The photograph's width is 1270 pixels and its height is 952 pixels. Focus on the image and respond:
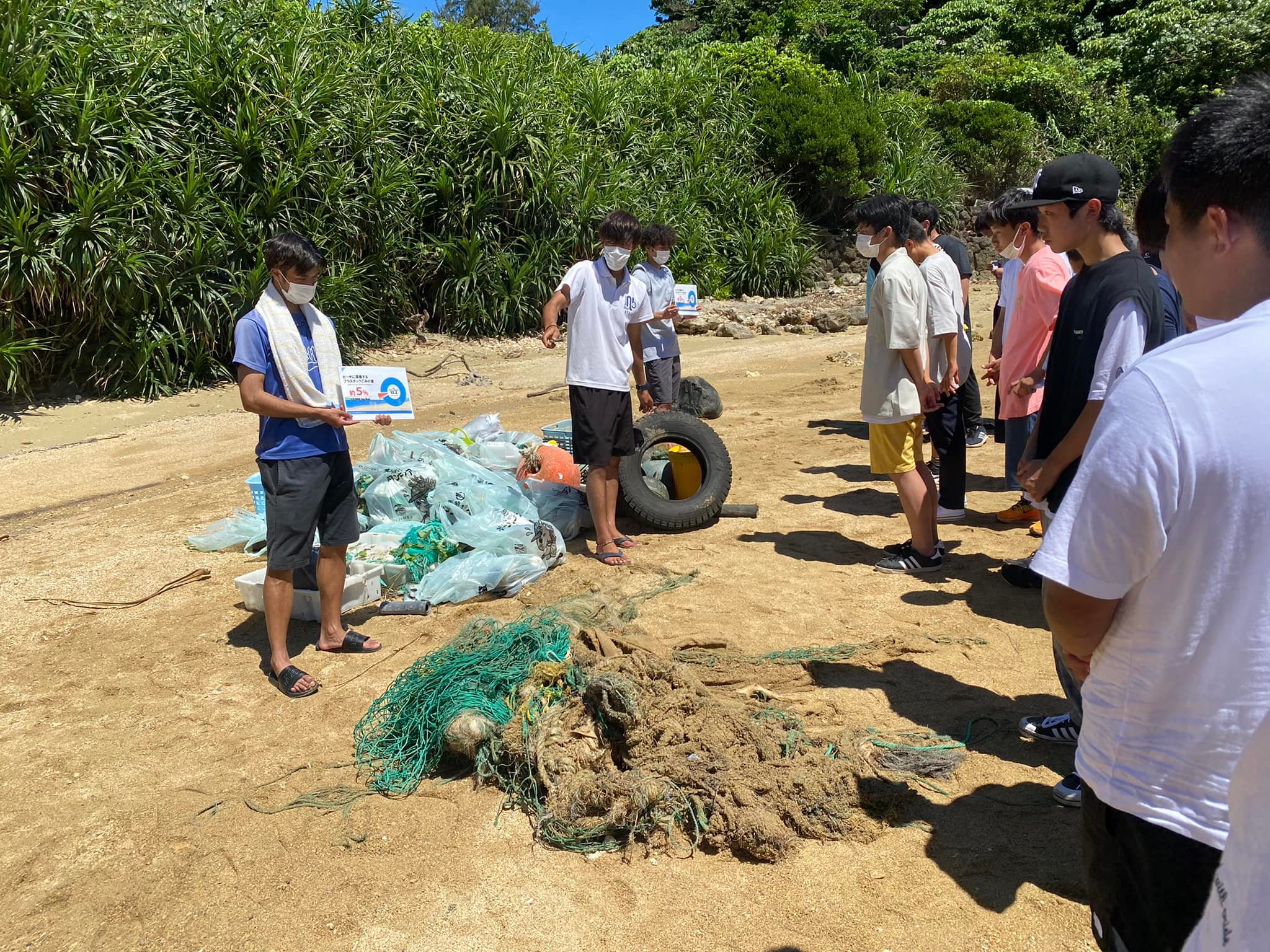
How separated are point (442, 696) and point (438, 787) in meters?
0.34

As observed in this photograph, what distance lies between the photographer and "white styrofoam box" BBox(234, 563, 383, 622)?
15.6 ft

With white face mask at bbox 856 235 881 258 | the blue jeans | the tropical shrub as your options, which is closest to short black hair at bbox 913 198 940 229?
white face mask at bbox 856 235 881 258

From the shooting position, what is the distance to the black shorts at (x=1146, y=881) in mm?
1484

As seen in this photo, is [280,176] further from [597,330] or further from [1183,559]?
[1183,559]

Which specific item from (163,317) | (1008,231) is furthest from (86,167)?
(1008,231)

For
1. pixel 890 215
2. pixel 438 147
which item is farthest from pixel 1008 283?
pixel 438 147

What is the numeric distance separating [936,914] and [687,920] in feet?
2.24

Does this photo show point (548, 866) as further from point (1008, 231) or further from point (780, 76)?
point (780, 76)

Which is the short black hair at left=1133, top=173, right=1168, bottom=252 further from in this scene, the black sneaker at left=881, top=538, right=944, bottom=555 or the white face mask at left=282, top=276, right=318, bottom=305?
the white face mask at left=282, top=276, right=318, bottom=305

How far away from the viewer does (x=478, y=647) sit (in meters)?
4.02

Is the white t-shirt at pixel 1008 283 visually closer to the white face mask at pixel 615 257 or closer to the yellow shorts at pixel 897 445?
the yellow shorts at pixel 897 445

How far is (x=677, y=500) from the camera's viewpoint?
6.34 m

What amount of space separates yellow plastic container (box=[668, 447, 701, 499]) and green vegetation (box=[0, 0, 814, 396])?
668 cm

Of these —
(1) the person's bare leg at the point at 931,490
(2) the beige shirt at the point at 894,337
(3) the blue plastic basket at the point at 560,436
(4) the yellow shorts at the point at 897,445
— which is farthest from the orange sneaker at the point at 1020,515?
(3) the blue plastic basket at the point at 560,436
